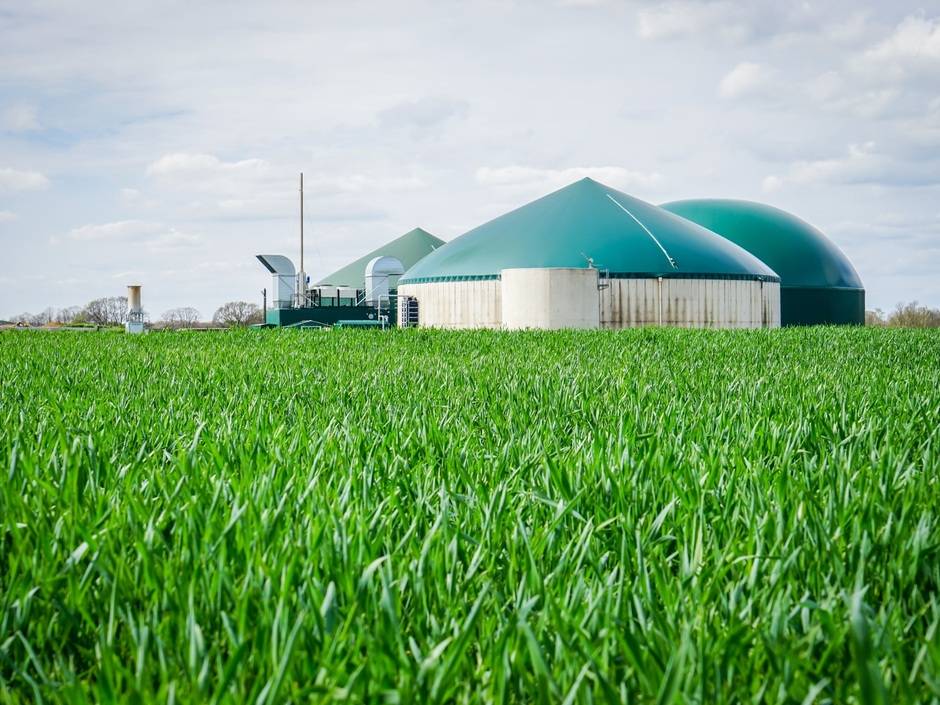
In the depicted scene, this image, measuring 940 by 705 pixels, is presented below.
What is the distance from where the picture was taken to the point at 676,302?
31.7m

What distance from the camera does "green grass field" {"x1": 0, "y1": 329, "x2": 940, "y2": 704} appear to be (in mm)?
1242

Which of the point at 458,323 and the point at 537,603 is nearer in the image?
the point at 537,603

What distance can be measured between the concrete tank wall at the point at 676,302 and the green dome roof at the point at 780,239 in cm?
1286

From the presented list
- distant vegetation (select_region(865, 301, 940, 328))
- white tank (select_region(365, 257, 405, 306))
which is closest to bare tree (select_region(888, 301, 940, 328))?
distant vegetation (select_region(865, 301, 940, 328))

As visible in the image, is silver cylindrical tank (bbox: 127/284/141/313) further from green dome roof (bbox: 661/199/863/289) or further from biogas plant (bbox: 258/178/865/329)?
green dome roof (bbox: 661/199/863/289)

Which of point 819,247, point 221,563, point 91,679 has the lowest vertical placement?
point 91,679

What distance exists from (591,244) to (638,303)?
2.74m

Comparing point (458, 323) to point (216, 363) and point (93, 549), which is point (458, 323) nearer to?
point (216, 363)

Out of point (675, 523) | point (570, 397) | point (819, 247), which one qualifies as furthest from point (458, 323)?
point (675, 523)

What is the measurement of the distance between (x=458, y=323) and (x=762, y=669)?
3141 centimetres

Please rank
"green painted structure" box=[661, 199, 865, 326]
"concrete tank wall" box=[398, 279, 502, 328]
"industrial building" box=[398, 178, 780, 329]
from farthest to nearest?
1. "green painted structure" box=[661, 199, 865, 326]
2. "concrete tank wall" box=[398, 279, 502, 328]
3. "industrial building" box=[398, 178, 780, 329]

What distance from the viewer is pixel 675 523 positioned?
215cm

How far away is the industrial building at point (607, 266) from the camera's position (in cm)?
3117

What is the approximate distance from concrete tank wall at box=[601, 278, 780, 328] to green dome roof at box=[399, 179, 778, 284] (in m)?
0.34
